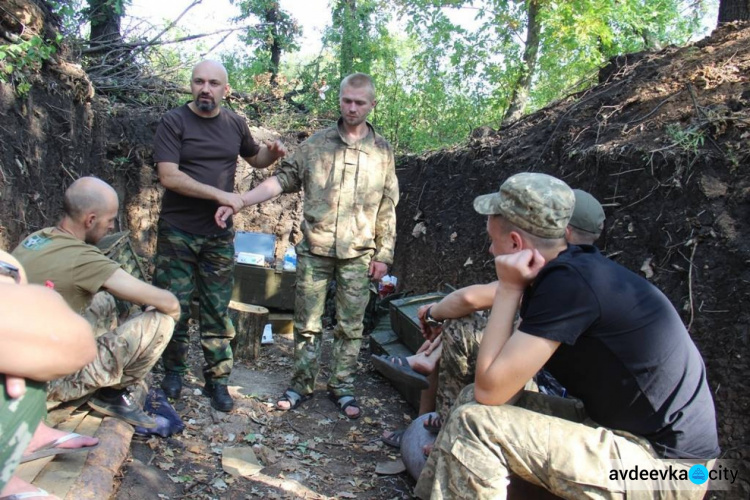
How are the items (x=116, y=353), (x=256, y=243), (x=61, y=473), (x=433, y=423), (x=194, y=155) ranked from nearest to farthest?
(x=61, y=473) < (x=116, y=353) < (x=433, y=423) < (x=194, y=155) < (x=256, y=243)

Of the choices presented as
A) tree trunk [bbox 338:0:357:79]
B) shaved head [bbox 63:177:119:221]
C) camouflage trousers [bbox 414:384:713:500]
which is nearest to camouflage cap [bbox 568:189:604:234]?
camouflage trousers [bbox 414:384:713:500]

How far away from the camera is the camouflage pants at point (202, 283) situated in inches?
153

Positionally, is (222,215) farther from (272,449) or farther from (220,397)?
(272,449)

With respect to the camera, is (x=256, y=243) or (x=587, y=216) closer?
(x=587, y=216)

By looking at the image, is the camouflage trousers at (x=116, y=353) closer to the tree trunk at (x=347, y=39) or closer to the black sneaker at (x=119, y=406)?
the black sneaker at (x=119, y=406)

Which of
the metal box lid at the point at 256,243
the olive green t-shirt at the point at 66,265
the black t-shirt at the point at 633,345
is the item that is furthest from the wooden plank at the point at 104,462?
the metal box lid at the point at 256,243

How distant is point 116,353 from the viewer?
A: 116 inches

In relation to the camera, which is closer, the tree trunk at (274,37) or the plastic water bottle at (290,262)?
the plastic water bottle at (290,262)

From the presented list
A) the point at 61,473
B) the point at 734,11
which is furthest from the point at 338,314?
the point at 734,11

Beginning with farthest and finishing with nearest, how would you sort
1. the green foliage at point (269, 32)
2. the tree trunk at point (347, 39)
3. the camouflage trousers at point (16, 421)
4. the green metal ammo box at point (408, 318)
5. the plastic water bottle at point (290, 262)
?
1. the green foliage at point (269, 32)
2. the tree trunk at point (347, 39)
3. the plastic water bottle at point (290, 262)
4. the green metal ammo box at point (408, 318)
5. the camouflage trousers at point (16, 421)

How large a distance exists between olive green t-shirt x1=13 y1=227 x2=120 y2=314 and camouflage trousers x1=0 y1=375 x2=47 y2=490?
1.14 m

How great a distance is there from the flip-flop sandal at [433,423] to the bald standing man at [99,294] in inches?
63.1

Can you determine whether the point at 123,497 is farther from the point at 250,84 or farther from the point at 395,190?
the point at 250,84

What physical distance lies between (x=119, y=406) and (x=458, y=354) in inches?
77.4
